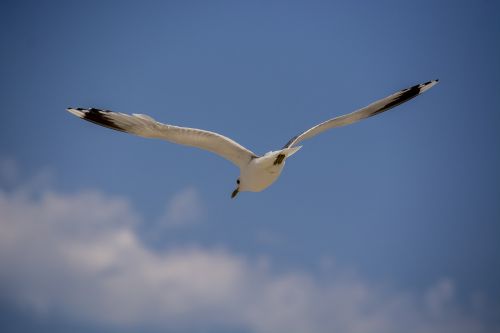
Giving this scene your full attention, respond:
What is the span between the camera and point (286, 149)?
31.6 ft

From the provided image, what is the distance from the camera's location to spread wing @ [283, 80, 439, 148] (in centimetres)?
991

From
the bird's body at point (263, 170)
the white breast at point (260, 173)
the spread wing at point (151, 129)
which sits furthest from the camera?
the white breast at point (260, 173)

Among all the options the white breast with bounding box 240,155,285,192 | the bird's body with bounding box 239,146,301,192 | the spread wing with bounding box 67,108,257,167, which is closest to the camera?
the spread wing with bounding box 67,108,257,167

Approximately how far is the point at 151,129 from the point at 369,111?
8.91ft

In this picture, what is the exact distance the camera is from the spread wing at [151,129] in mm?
9766

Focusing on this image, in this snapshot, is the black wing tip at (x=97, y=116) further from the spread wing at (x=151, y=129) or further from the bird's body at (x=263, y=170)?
the bird's body at (x=263, y=170)

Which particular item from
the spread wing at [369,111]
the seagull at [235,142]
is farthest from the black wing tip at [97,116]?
the spread wing at [369,111]

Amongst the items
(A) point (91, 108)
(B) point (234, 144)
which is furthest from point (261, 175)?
(A) point (91, 108)

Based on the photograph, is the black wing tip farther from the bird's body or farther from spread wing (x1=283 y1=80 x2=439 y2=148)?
spread wing (x1=283 y1=80 x2=439 y2=148)

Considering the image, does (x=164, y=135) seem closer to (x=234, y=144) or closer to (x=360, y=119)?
(x=234, y=144)

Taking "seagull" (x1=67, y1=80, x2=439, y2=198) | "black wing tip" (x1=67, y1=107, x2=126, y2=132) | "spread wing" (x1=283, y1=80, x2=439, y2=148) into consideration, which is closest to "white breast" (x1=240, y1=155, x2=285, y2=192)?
"seagull" (x1=67, y1=80, x2=439, y2=198)

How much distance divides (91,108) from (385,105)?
366 cm

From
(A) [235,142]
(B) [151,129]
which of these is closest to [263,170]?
(A) [235,142]

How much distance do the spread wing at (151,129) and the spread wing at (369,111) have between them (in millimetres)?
934
